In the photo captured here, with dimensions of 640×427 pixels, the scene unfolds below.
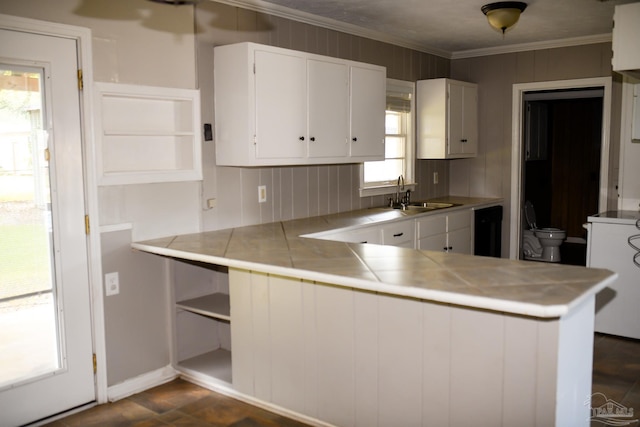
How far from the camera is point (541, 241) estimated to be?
23.8 feet

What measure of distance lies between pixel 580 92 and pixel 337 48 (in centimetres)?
329

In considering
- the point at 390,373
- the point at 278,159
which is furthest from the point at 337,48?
the point at 390,373

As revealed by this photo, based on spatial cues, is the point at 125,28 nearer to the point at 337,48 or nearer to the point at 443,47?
the point at 337,48

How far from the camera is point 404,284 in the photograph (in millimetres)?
2213

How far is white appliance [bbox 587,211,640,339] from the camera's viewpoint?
4195 millimetres

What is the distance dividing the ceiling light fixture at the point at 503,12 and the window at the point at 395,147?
1.26 m

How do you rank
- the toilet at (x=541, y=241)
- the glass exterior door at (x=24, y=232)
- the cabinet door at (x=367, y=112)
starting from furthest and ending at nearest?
1. the toilet at (x=541, y=241)
2. the cabinet door at (x=367, y=112)
3. the glass exterior door at (x=24, y=232)

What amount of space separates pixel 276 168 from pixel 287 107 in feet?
1.76

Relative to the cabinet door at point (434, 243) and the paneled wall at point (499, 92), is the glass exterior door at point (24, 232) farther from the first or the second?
the paneled wall at point (499, 92)

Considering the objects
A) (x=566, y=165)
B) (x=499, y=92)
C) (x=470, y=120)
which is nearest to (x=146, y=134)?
(x=470, y=120)

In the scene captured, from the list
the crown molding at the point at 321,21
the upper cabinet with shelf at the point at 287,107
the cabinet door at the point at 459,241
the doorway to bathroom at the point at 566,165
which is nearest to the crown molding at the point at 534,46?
the crown molding at the point at 321,21

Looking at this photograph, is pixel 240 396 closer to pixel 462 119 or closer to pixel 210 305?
pixel 210 305

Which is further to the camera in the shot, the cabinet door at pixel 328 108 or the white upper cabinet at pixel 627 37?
the cabinet door at pixel 328 108

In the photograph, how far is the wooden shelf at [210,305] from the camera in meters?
3.46
